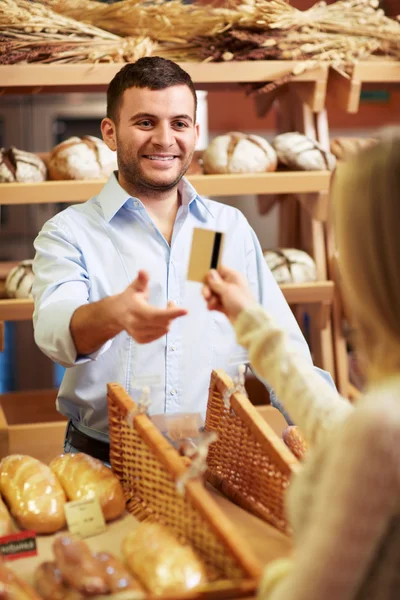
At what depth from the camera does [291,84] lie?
2793mm

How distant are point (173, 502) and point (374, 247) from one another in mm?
562

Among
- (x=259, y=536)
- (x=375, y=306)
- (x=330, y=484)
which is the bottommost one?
(x=259, y=536)

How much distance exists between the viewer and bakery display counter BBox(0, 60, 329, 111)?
2.41 m

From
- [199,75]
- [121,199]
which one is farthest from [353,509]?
[199,75]

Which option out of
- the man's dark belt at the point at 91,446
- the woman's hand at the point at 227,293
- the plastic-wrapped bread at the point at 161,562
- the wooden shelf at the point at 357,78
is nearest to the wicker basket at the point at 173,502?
the plastic-wrapped bread at the point at 161,562

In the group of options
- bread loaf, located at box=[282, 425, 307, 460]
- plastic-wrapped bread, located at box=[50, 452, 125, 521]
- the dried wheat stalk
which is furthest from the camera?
the dried wheat stalk

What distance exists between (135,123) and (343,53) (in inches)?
41.2

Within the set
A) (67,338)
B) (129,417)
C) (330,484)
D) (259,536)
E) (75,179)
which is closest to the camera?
(330,484)

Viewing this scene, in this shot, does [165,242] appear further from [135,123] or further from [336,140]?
[336,140]

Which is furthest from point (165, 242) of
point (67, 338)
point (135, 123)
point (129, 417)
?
point (129, 417)

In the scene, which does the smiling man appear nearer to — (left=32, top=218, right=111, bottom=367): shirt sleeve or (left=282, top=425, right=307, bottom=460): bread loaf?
(left=32, top=218, right=111, bottom=367): shirt sleeve

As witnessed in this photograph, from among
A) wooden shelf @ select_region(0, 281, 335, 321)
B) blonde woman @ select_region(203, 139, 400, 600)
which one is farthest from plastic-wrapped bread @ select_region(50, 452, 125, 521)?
wooden shelf @ select_region(0, 281, 335, 321)

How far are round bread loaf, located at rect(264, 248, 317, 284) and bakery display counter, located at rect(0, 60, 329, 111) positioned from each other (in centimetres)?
50

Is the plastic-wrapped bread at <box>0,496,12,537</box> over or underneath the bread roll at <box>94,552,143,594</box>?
underneath
